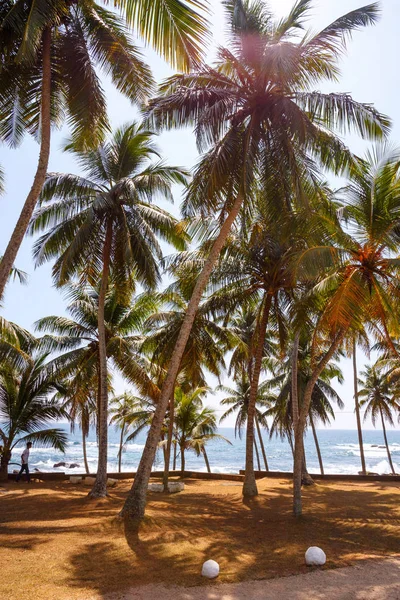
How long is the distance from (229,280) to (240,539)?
335 inches

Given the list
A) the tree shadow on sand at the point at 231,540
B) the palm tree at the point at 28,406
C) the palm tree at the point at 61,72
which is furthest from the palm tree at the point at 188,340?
the palm tree at the point at 61,72

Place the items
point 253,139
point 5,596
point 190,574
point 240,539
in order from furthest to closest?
1. point 253,139
2. point 240,539
3. point 190,574
4. point 5,596

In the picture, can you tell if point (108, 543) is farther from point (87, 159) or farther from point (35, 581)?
point (87, 159)

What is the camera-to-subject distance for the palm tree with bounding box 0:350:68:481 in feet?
61.5

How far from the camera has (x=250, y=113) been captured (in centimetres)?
1134

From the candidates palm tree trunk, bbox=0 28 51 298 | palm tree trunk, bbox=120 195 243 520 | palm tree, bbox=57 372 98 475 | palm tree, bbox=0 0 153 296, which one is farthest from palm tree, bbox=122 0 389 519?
palm tree, bbox=57 372 98 475

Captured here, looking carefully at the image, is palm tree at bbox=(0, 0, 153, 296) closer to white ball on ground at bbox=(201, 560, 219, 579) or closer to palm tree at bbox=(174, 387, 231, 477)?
white ball on ground at bbox=(201, 560, 219, 579)

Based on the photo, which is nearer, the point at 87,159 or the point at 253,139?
the point at 253,139

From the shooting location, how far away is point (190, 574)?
268 inches

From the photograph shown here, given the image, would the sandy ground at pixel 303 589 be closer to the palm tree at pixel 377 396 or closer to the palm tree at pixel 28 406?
the palm tree at pixel 28 406

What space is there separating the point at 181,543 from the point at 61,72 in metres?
9.94

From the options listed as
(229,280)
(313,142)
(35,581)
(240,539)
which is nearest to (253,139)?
(313,142)

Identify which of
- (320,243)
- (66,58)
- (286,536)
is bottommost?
(286,536)

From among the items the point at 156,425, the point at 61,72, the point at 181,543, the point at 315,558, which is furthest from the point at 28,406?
the point at 315,558
